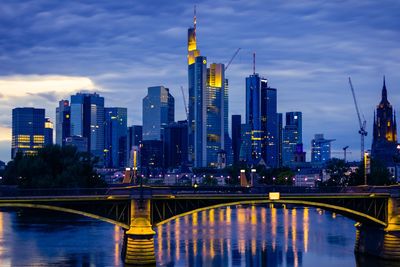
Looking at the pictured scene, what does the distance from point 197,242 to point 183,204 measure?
24849 mm

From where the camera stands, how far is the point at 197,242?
4395 inches

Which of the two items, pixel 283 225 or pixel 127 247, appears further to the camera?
pixel 283 225

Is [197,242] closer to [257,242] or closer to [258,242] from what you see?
[257,242]

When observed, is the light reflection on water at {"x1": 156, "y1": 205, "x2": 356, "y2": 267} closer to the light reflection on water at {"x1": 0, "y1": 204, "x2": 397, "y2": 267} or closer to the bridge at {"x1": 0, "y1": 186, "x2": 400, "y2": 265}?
the light reflection on water at {"x1": 0, "y1": 204, "x2": 397, "y2": 267}

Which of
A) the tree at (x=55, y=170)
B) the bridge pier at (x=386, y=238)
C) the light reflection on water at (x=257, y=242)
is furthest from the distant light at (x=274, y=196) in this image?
the tree at (x=55, y=170)

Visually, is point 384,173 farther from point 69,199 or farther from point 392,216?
point 69,199

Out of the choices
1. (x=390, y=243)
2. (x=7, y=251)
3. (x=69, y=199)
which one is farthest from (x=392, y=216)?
(x=7, y=251)

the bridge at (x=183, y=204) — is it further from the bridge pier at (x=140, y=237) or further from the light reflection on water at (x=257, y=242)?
the light reflection on water at (x=257, y=242)

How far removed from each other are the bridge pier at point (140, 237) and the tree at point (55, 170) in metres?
74.2

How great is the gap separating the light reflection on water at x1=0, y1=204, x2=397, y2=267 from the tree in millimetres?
7311

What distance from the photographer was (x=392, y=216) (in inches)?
3676

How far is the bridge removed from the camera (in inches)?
3258

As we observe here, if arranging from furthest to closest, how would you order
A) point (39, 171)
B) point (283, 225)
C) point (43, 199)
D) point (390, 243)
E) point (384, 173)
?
point (384, 173)
point (39, 171)
point (283, 225)
point (390, 243)
point (43, 199)

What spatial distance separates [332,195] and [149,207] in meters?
22.2
